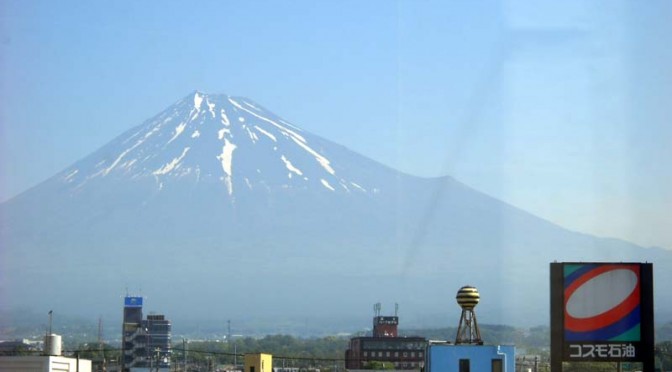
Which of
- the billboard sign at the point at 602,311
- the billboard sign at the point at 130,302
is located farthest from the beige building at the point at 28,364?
the billboard sign at the point at 130,302

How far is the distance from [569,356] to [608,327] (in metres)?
1.26

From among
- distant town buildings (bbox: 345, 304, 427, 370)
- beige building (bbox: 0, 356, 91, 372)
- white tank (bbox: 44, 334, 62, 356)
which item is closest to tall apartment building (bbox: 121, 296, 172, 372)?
distant town buildings (bbox: 345, 304, 427, 370)

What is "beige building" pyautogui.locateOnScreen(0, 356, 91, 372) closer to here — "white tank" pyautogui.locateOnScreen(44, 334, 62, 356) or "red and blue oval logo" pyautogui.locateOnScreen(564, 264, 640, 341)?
"white tank" pyautogui.locateOnScreen(44, 334, 62, 356)

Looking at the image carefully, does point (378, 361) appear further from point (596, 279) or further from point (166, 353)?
point (596, 279)

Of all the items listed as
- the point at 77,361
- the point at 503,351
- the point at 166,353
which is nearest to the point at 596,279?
the point at 503,351

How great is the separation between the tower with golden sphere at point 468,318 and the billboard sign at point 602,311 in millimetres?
11288

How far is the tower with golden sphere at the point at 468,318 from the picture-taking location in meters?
46.6

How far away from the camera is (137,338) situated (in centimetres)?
17288

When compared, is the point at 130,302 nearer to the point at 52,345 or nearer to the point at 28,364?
the point at 52,345

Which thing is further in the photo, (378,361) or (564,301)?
(378,361)

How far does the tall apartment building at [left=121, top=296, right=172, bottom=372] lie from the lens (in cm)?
16162

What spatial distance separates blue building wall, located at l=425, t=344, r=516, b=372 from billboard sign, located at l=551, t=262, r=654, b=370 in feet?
34.7

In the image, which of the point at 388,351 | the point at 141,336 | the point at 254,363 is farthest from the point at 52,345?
the point at 141,336

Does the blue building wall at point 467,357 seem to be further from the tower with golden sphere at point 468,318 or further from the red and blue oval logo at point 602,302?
the red and blue oval logo at point 602,302
